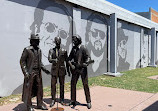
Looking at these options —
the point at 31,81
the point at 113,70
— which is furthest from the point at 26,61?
the point at 113,70

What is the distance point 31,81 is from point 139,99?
147 inches

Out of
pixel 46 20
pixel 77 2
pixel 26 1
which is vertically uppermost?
pixel 77 2

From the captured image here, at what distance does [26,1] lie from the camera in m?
6.73

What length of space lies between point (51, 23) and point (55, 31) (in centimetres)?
45

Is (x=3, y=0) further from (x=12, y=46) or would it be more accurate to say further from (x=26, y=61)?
(x=26, y=61)

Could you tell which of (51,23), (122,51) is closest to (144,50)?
(122,51)

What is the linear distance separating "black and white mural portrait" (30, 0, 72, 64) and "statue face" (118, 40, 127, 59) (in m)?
5.83

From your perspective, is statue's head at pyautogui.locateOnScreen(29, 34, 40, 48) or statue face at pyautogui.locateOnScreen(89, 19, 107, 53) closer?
statue's head at pyautogui.locateOnScreen(29, 34, 40, 48)

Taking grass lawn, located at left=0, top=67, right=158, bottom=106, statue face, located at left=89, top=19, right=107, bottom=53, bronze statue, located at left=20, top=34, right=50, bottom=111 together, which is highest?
statue face, located at left=89, top=19, right=107, bottom=53

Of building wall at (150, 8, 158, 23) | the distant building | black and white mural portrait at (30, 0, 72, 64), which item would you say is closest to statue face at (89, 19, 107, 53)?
black and white mural portrait at (30, 0, 72, 64)

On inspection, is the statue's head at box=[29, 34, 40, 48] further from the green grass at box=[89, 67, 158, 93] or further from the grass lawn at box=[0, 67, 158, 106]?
the green grass at box=[89, 67, 158, 93]

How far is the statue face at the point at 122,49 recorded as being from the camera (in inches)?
515

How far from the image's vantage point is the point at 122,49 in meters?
13.4

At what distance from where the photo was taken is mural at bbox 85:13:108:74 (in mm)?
10102
